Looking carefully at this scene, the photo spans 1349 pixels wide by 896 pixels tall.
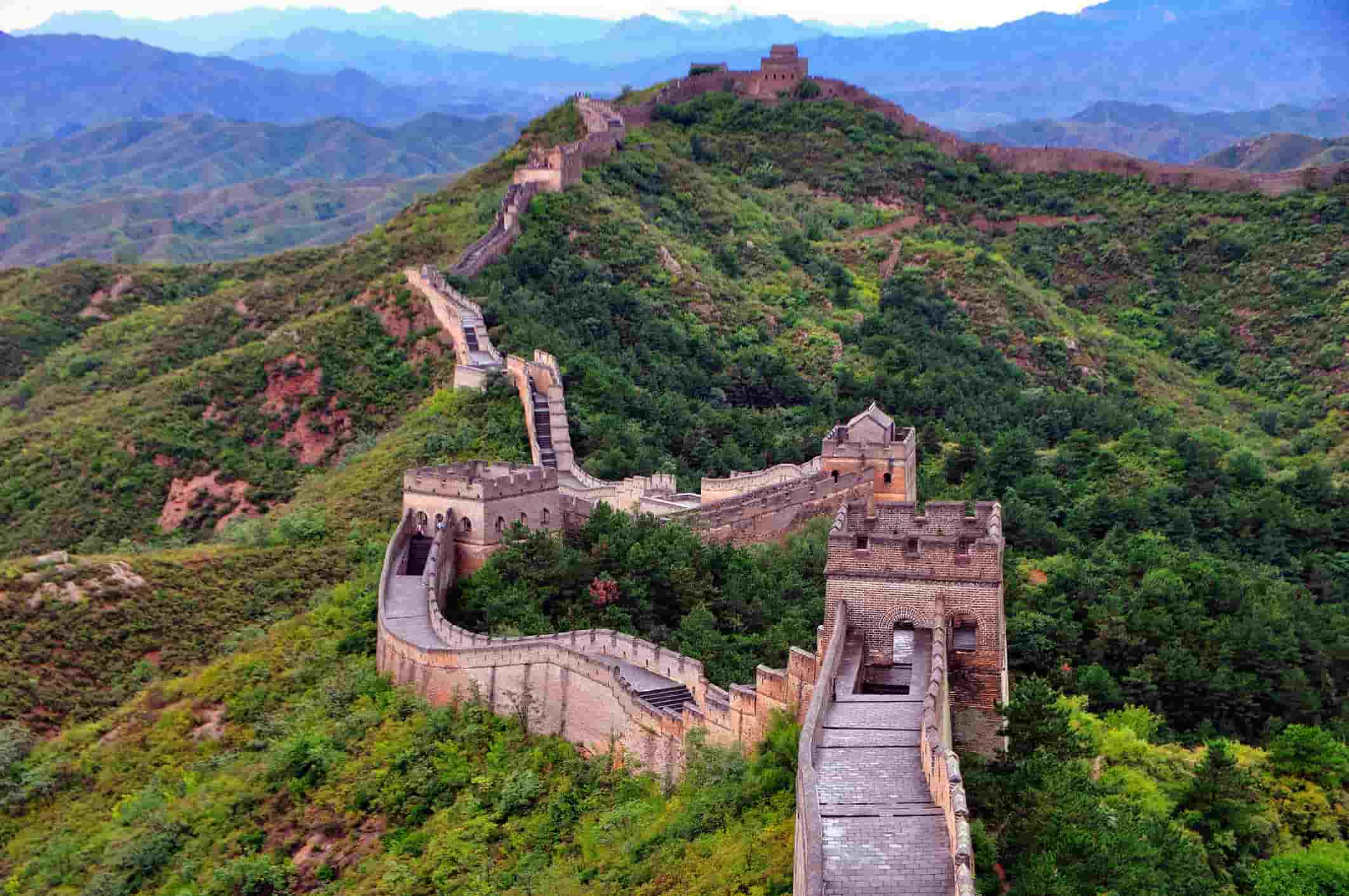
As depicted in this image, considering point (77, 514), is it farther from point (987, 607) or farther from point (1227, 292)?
point (1227, 292)

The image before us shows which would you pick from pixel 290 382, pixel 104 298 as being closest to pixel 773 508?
pixel 290 382

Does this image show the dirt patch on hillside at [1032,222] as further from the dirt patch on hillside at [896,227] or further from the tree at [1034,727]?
the tree at [1034,727]

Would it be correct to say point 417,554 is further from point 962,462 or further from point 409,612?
point 962,462

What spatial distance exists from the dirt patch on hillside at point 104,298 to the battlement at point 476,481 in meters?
48.6

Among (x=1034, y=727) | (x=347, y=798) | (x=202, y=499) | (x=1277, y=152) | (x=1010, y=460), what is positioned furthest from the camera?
(x=1277, y=152)

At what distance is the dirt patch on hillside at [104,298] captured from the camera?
84125mm

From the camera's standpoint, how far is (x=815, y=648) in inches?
1218

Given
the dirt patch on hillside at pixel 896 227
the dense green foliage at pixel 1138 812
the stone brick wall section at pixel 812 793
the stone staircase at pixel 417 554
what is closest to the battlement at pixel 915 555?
the stone brick wall section at pixel 812 793

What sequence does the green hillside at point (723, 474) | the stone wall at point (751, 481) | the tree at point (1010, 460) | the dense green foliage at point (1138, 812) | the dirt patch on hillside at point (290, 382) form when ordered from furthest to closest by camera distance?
the dirt patch on hillside at point (290, 382) < the tree at point (1010, 460) < the stone wall at point (751, 481) < the green hillside at point (723, 474) < the dense green foliage at point (1138, 812)

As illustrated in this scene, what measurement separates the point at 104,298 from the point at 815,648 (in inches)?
2510

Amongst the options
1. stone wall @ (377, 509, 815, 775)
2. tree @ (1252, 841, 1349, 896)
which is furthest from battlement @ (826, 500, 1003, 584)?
tree @ (1252, 841, 1349, 896)

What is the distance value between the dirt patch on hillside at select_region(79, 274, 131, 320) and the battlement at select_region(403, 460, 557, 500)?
48636 millimetres

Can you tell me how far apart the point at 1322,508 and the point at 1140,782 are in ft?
106

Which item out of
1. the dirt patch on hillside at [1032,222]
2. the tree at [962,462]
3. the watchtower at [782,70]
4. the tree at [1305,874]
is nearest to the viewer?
the tree at [1305,874]
